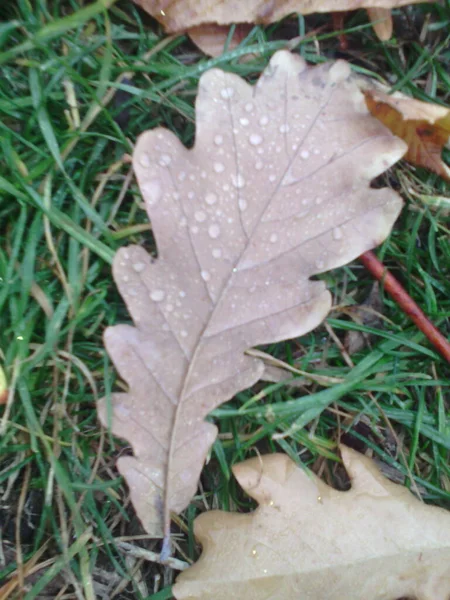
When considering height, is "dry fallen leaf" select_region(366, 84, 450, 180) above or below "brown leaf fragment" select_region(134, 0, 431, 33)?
below

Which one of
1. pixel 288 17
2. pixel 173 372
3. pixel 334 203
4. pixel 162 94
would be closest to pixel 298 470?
pixel 173 372


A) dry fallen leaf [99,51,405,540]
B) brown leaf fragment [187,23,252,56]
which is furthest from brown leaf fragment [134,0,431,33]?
dry fallen leaf [99,51,405,540]

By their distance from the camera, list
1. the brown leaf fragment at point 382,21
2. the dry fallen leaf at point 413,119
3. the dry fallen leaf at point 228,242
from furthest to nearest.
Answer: the brown leaf fragment at point 382,21
the dry fallen leaf at point 413,119
the dry fallen leaf at point 228,242

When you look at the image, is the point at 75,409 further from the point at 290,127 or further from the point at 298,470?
the point at 290,127

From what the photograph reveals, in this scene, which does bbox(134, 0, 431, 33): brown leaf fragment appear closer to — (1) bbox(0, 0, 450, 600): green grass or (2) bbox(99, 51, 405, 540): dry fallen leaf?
(1) bbox(0, 0, 450, 600): green grass

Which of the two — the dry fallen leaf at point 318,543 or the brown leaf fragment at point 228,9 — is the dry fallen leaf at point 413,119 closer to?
the brown leaf fragment at point 228,9

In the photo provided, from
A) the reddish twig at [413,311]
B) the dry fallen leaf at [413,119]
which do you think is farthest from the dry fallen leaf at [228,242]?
the reddish twig at [413,311]
